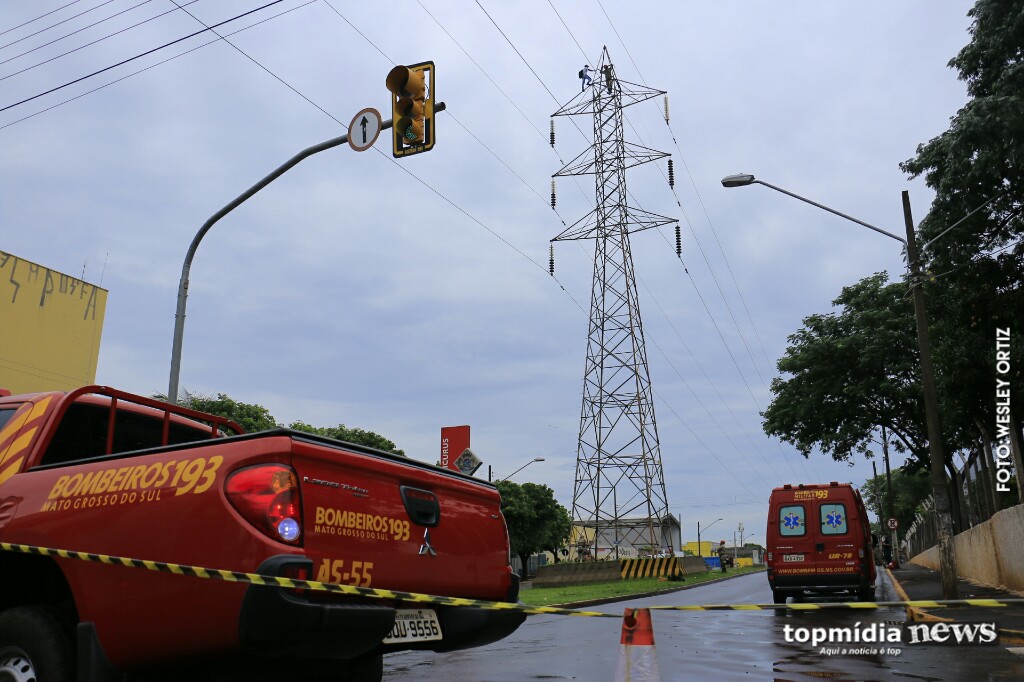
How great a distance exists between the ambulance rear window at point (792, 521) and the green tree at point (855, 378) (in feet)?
50.9

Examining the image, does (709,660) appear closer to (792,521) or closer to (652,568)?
(792,521)

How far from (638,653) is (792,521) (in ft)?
47.7

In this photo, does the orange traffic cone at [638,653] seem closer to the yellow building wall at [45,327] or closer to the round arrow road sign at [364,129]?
the round arrow road sign at [364,129]

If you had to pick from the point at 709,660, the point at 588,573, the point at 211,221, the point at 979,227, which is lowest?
the point at 709,660

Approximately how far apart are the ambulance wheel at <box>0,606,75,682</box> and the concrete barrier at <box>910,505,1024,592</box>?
1750 cm

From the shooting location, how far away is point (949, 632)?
36.8 ft

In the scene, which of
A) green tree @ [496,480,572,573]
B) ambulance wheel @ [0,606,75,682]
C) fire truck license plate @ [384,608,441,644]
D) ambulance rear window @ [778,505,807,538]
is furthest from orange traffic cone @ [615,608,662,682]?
green tree @ [496,480,572,573]

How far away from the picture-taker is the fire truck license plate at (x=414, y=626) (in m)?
4.07

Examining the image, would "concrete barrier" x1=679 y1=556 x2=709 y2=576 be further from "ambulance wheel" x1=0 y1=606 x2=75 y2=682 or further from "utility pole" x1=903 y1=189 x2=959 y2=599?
"ambulance wheel" x1=0 y1=606 x2=75 y2=682

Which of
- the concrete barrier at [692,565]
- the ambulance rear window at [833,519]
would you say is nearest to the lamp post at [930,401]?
the ambulance rear window at [833,519]

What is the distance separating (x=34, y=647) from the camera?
155 inches

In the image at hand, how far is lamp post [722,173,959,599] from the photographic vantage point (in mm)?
14439

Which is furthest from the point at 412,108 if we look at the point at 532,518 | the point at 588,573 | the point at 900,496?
the point at 900,496

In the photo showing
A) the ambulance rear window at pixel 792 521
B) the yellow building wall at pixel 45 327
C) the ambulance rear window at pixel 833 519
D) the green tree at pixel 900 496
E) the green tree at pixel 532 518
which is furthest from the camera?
the green tree at pixel 900 496
